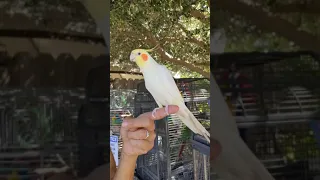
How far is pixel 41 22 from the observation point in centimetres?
85

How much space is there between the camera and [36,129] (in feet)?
2.79

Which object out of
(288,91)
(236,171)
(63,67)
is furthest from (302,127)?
(63,67)

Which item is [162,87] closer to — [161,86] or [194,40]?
[161,86]

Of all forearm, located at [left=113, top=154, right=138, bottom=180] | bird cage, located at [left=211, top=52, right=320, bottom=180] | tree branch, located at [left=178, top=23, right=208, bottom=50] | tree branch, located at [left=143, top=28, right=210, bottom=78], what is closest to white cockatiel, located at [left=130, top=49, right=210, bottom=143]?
forearm, located at [left=113, top=154, right=138, bottom=180]

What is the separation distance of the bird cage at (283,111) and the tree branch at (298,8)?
0.11 m

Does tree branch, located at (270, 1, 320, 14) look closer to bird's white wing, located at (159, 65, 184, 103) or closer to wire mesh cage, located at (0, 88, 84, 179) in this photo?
bird's white wing, located at (159, 65, 184, 103)

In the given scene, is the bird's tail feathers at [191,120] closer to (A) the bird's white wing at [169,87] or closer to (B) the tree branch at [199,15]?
(A) the bird's white wing at [169,87]

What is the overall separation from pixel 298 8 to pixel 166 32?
1.94m

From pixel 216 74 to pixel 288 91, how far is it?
199 mm

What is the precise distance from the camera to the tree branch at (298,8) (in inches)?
35.1

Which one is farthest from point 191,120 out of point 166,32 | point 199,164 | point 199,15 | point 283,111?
point 166,32

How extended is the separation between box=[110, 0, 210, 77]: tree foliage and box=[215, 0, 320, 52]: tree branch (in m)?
1.30

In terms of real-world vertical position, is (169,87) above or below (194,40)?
below

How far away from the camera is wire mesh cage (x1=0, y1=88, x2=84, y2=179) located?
0.84 m
